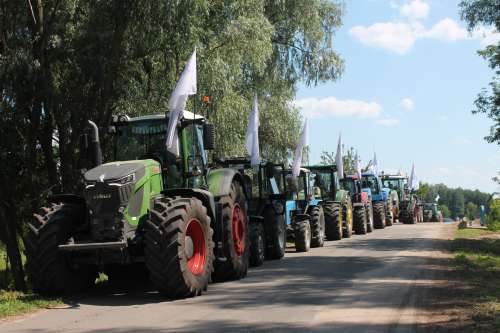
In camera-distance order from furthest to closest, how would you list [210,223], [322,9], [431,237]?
[322,9] → [431,237] → [210,223]

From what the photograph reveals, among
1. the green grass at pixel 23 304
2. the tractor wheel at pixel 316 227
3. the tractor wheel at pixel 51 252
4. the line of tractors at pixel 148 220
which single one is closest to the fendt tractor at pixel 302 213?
the tractor wheel at pixel 316 227

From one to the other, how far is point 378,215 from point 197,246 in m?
20.7

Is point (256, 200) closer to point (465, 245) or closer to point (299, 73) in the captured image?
point (465, 245)

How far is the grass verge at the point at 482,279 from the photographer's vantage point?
7154mm

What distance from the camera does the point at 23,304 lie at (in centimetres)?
819

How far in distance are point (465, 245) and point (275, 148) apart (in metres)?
8.71

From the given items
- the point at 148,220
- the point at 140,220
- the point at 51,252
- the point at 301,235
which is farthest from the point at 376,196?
the point at 51,252

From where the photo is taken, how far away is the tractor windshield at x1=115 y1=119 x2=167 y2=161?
10.0 meters

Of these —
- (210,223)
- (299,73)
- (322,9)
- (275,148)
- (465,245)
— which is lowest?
(465,245)

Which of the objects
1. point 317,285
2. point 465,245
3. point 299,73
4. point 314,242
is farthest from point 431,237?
point 317,285

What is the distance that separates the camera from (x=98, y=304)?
28.1 feet

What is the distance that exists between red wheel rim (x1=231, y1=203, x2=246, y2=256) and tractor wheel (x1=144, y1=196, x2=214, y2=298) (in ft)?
5.77

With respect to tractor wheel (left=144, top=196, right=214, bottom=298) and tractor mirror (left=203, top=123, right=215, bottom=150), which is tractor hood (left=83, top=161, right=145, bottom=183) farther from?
tractor mirror (left=203, top=123, right=215, bottom=150)

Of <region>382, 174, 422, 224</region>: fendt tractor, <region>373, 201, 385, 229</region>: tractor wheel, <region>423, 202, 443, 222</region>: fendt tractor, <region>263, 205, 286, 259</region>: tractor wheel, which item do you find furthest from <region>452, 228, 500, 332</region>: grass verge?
<region>423, 202, 443, 222</region>: fendt tractor
